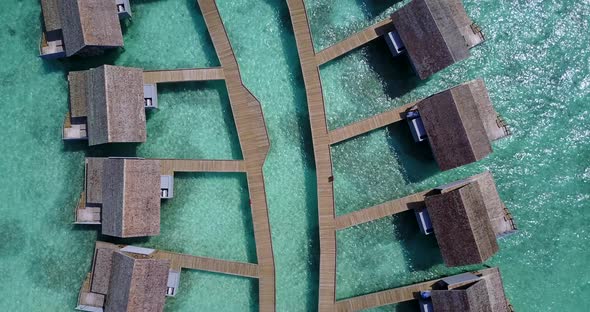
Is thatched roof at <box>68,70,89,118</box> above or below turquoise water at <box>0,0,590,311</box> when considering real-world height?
above

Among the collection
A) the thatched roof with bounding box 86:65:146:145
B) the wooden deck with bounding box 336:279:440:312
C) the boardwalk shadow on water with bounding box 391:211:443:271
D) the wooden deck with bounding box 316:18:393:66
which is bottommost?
the wooden deck with bounding box 336:279:440:312

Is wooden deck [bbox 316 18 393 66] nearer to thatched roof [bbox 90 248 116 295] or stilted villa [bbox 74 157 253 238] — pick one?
stilted villa [bbox 74 157 253 238]

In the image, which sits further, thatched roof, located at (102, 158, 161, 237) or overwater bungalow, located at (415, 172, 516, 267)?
thatched roof, located at (102, 158, 161, 237)

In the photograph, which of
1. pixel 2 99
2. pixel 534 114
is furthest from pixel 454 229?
pixel 2 99

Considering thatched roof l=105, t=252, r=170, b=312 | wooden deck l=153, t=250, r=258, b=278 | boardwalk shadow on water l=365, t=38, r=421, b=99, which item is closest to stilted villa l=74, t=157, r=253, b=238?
thatched roof l=105, t=252, r=170, b=312

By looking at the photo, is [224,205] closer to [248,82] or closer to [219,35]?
[248,82]
